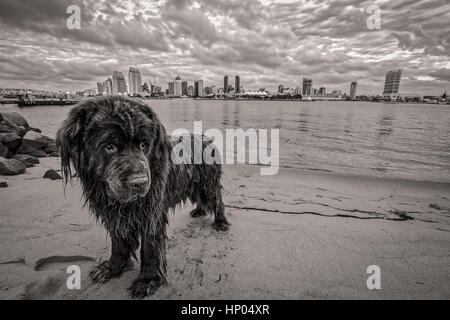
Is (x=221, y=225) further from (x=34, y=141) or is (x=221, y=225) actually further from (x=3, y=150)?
(x=34, y=141)

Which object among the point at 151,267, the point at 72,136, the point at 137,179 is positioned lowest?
the point at 151,267

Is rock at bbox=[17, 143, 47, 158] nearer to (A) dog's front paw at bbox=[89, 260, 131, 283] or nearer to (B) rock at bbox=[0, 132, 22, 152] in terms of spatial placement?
(B) rock at bbox=[0, 132, 22, 152]

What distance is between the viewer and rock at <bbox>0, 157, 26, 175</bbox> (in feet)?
21.3

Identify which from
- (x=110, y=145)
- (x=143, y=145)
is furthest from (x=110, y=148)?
(x=143, y=145)

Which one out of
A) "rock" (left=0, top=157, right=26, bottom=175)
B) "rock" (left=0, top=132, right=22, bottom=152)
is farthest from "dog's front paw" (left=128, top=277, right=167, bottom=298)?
"rock" (left=0, top=132, right=22, bottom=152)

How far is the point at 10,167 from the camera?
6605 mm

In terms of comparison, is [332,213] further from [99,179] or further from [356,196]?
[99,179]

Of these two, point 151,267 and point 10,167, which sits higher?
point 10,167

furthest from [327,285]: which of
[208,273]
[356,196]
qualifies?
[356,196]

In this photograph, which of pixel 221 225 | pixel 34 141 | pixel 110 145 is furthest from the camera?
pixel 34 141

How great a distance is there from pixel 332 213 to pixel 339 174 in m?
4.29

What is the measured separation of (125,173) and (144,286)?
1719 millimetres

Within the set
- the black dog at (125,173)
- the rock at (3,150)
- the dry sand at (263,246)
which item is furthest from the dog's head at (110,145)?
the rock at (3,150)

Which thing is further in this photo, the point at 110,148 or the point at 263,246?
the point at 263,246
